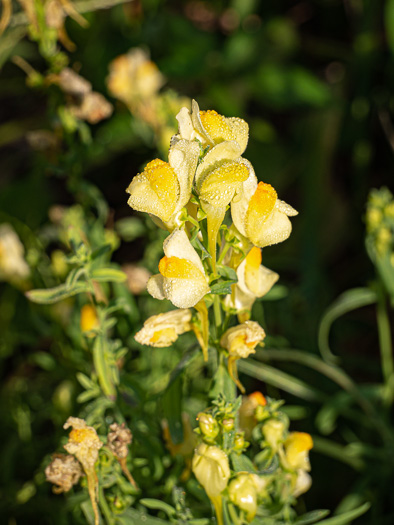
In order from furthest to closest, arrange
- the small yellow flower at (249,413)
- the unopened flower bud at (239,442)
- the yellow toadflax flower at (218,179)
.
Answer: the small yellow flower at (249,413) → the unopened flower bud at (239,442) → the yellow toadflax flower at (218,179)

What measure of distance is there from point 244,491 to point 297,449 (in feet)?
0.48

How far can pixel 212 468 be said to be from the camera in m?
0.71

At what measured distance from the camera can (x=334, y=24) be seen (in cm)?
247

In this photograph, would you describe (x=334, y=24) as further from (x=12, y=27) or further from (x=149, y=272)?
(x=149, y=272)

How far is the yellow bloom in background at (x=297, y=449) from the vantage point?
838mm

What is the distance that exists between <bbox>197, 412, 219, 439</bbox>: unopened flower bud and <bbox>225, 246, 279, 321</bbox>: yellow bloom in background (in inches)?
A: 5.7

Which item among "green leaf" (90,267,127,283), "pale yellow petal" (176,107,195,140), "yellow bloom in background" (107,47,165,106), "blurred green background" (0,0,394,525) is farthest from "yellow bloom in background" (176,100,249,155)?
"blurred green background" (0,0,394,525)

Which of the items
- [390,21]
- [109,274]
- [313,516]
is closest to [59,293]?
[109,274]

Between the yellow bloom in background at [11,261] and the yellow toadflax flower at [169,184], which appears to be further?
the yellow bloom in background at [11,261]

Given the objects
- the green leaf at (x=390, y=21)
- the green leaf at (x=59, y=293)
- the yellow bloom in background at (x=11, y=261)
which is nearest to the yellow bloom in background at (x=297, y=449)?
the green leaf at (x=59, y=293)

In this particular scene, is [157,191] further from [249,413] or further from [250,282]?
[249,413]

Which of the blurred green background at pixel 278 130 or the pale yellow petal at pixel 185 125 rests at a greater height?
the pale yellow petal at pixel 185 125

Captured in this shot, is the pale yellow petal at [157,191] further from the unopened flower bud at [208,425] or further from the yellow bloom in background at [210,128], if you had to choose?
the unopened flower bud at [208,425]

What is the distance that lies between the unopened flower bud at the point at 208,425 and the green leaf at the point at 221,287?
15 centimetres
